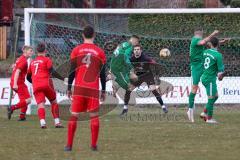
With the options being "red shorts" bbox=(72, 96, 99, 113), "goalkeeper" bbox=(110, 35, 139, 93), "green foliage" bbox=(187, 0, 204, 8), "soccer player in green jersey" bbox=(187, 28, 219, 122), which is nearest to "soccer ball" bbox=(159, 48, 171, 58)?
"goalkeeper" bbox=(110, 35, 139, 93)

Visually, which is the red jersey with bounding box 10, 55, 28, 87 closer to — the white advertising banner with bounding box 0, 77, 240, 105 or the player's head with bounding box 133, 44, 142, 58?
the player's head with bounding box 133, 44, 142, 58

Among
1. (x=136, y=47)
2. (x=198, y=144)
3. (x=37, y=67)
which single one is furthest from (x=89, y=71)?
(x=136, y=47)

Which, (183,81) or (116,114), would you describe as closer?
(116,114)

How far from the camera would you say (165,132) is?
15.1m

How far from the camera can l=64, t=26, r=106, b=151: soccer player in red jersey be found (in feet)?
40.2

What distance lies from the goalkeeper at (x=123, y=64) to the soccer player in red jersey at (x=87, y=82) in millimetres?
6497

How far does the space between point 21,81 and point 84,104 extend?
581 cm

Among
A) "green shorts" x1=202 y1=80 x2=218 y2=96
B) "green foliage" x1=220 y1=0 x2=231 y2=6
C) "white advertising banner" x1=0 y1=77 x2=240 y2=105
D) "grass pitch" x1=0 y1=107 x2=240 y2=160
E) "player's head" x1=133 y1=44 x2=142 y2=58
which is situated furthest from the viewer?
"green foliage" x1=220 y1=0 x2=231 y2=6

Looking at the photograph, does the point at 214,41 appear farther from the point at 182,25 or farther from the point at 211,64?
the point at 182,25

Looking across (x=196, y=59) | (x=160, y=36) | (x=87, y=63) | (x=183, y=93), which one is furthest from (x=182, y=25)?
(x=87, y=63)

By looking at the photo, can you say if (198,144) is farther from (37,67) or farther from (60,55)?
(60,55)

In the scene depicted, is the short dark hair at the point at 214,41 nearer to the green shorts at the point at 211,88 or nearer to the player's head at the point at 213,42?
the player's head at the point at 213,42

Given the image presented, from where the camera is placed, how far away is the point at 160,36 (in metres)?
21.8

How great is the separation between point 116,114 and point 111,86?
69.2 inches
